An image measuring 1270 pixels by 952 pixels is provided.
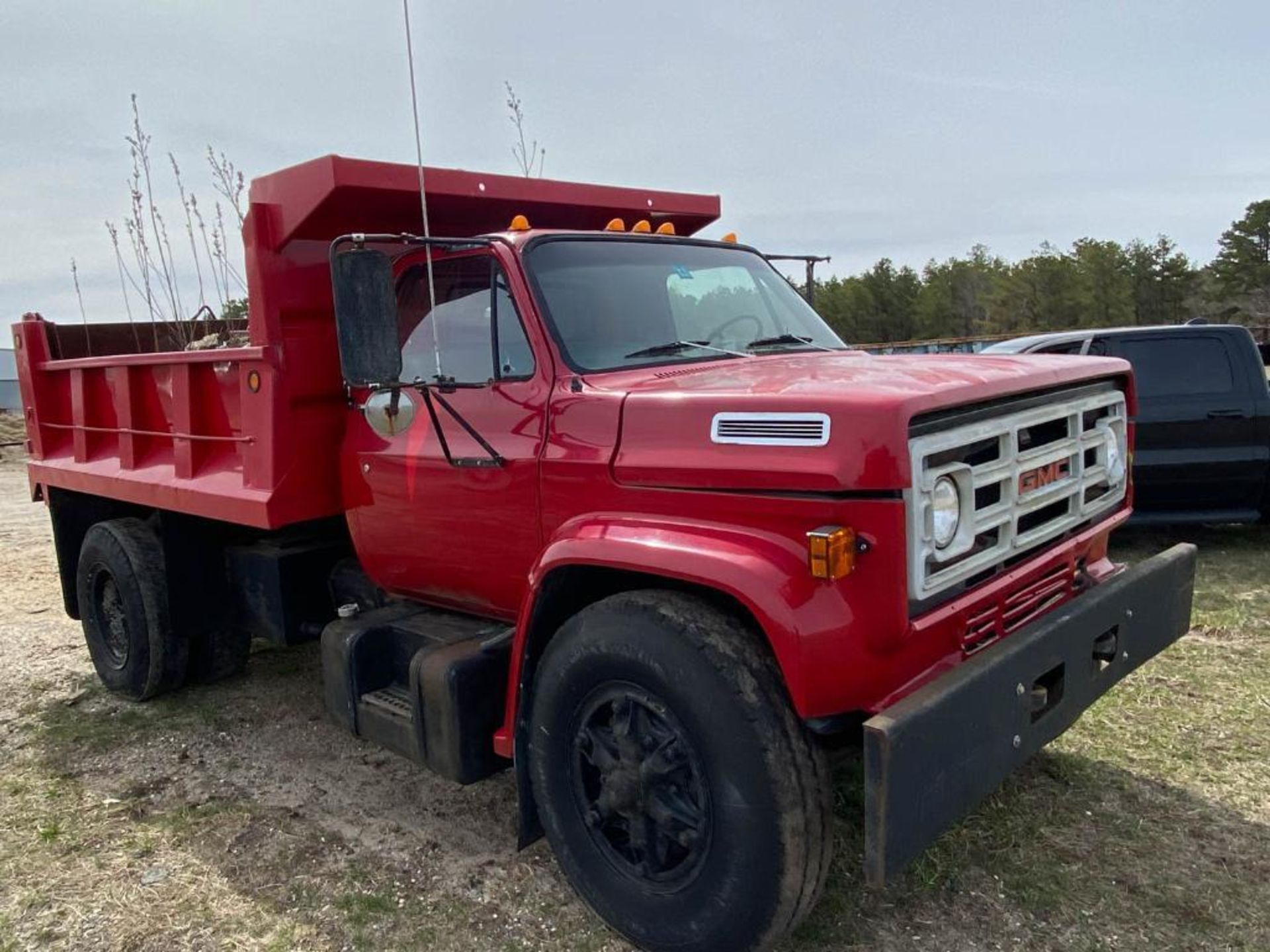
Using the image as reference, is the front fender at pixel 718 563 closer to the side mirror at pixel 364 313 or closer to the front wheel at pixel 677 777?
the front wheel at pixel 677 777

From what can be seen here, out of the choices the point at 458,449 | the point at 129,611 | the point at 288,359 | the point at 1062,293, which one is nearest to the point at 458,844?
the point at 458,449

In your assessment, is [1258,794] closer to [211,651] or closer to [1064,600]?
[1064,600]

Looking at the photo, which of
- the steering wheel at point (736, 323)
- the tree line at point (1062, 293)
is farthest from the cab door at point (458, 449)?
the tree line at point (1062, 293)

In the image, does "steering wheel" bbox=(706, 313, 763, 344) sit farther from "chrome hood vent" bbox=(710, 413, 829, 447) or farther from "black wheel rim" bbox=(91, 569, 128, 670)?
"black wheel rim" bbox=(91, 569, 128, 670)

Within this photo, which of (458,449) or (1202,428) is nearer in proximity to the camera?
(458,449)

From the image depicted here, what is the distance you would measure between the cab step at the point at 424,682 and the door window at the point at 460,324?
0.95m

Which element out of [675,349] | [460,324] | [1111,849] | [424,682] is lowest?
[1111,849]

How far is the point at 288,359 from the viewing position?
13.5ft

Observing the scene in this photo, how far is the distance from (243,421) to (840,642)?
2883mm

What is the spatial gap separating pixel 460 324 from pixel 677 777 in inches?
70.8

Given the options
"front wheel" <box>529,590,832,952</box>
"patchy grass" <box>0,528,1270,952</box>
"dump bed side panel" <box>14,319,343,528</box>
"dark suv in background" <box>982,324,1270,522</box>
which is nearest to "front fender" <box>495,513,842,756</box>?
"front wheel" <box>529,590,832,952</box>

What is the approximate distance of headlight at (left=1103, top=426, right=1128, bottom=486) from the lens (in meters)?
3.52

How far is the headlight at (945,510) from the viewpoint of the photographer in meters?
2.65

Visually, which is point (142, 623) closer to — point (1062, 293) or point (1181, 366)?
point (1181, 366)
